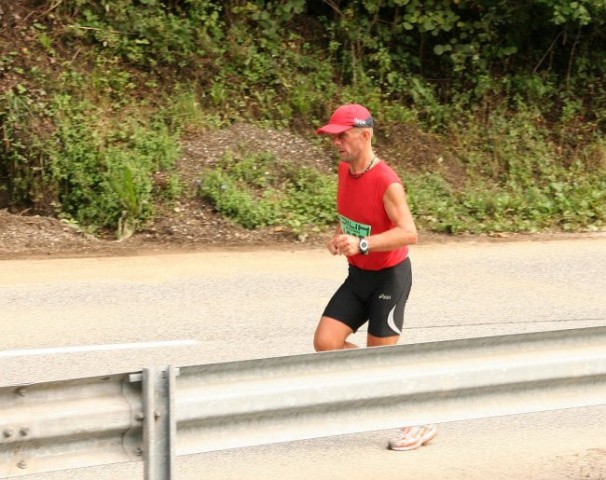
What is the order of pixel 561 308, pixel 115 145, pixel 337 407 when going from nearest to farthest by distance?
pixel 337 407 → pixel 561 308 → pixel 115 145

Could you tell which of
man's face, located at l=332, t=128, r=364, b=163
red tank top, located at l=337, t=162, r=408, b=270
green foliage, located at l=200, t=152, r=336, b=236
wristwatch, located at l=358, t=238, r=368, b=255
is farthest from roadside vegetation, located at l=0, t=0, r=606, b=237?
wristwatch, located at l=358, t=238, r=368, b=255

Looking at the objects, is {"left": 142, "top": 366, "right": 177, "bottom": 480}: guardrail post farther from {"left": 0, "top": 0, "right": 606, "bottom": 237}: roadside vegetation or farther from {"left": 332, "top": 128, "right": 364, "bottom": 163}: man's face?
{"left": 0, "top": 0, "right": 606, "bottom": 237}: roadside vegetation

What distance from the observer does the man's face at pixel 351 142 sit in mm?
6664

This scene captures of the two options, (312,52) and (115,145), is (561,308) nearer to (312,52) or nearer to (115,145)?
(115,145)

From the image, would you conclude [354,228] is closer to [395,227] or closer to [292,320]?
[395,227]

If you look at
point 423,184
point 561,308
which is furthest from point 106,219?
point 561,308

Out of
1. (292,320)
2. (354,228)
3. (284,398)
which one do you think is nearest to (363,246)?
(354,228)

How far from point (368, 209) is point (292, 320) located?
325 centimetres

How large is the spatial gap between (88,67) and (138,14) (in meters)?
1.11

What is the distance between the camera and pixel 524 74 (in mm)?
16797

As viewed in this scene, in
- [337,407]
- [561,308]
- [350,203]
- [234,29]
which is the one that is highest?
[234,29]

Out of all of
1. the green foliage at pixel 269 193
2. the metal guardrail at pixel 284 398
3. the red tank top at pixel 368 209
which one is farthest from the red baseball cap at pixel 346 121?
the green foliage at pixel 269 193

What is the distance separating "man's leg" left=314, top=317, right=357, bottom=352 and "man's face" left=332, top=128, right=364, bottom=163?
97 cm

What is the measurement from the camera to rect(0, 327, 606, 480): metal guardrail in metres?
4.59
